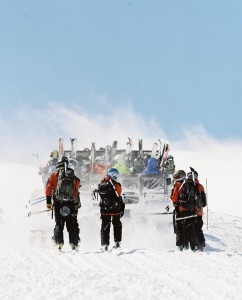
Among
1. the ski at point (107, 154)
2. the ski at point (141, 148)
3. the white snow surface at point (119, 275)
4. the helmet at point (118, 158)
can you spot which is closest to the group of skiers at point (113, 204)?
the white snow surface at point (119, 275)

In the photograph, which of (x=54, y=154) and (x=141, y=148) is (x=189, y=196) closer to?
(x=54, y=154)

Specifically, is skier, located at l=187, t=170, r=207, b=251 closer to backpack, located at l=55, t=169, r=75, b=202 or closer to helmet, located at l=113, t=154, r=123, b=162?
backpack, located at l=55, t=169, r=75, b=202

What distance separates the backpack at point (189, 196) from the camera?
36.8 feet

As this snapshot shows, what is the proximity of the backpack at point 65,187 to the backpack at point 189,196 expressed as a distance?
1965 mm

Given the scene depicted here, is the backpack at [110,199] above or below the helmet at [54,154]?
below

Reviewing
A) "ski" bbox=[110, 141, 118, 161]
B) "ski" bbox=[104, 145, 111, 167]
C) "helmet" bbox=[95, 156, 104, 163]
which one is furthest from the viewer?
"ski" bbox=[110, 141, 118, 161]

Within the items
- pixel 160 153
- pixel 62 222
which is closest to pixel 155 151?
pixel 160 153

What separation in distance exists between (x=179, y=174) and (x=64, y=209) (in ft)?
6.92

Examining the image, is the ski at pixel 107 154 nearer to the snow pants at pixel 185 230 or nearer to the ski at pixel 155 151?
the ski at pixel 155 151

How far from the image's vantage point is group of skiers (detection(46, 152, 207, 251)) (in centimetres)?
1061

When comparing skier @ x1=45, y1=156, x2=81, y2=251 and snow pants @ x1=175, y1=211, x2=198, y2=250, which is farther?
snow pants @ x1=175, y1=211, x2=198, y2=250

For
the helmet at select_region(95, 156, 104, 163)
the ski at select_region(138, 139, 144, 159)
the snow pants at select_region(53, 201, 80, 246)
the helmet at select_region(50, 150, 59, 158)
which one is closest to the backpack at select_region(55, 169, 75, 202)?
the snow pants at select_region(53, 201, 80, 246)

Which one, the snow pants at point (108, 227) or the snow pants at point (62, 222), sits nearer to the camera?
the snow pants at point (62, 222)

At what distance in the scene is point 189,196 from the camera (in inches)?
442
